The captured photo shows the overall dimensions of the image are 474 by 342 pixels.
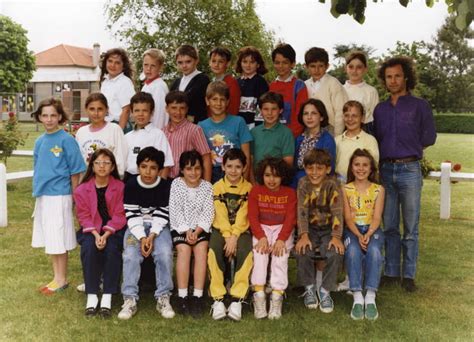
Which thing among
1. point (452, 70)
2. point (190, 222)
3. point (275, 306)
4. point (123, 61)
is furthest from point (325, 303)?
point (452, 70)

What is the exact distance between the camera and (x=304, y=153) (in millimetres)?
5156

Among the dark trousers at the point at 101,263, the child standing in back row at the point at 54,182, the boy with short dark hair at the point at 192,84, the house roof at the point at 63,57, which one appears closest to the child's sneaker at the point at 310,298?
the dark trousers at the point at 101,263

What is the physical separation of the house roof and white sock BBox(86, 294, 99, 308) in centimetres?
5683

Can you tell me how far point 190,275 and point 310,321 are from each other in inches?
44.9

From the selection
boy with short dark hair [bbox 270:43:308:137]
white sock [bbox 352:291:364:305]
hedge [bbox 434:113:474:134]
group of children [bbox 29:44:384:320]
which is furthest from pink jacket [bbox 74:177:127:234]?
hedge [bbox 434:113:474:134]

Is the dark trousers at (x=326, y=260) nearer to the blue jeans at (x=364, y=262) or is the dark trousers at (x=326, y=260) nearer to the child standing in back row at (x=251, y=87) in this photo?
the blue jeans at (x=364, y=262)

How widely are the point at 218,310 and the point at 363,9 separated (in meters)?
2.59

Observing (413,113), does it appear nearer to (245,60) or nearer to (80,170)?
(245,60)

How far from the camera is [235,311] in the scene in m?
4.49

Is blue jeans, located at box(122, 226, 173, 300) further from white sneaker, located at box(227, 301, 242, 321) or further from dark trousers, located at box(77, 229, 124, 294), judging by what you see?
white sneaker, located at box(227, 301, 242, 321)

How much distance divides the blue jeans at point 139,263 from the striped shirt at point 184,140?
30.4 inches

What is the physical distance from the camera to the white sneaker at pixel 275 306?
14.9ft

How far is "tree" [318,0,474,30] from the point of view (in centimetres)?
329

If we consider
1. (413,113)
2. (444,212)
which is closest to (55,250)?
(413,113)
